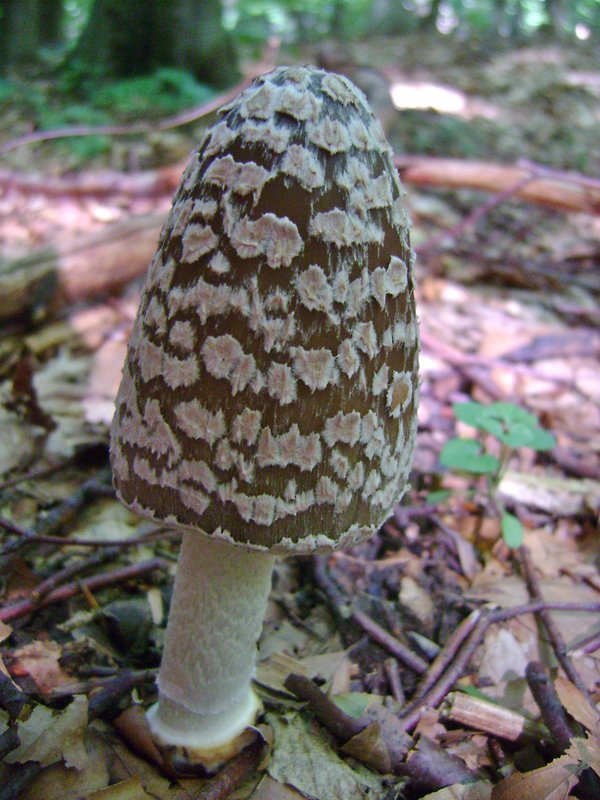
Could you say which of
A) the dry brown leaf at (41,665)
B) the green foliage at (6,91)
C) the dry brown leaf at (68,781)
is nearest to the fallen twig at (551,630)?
the dry brown leaf at (68,781)

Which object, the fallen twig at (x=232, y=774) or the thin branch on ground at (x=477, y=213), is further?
the thin branch on ground at (x=477, y=213)

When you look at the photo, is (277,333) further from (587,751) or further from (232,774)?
(587,751)

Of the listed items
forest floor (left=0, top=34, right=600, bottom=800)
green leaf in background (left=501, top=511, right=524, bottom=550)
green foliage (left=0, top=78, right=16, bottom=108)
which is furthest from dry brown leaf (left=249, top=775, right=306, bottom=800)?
green foliage (left=0, top=78, right=16, bottom=108)

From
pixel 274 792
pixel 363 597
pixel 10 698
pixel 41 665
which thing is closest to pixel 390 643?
pixel 363 597

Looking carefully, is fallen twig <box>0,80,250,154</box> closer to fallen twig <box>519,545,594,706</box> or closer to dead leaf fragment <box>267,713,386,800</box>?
fallen twig <box>519,545,594,706</box>

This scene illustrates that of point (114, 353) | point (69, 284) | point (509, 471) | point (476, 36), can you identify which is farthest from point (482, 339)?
point (476, 36)

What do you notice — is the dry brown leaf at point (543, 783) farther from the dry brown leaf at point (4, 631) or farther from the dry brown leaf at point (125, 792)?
the dry brown leaf at point (4, 631)
